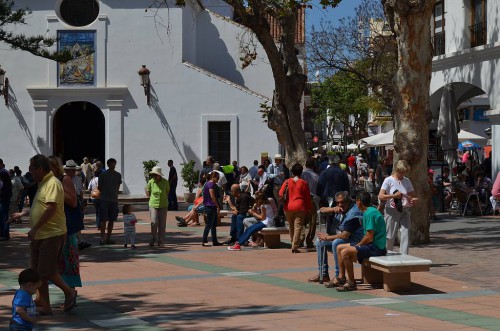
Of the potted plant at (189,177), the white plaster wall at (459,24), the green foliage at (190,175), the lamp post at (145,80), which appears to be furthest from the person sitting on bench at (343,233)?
the lamp post at (145,80)

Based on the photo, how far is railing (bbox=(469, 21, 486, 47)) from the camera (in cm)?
2727

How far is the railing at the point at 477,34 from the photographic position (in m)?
27.3

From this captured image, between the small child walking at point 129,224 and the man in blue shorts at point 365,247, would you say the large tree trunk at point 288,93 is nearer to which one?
the small child walking at point 129,224

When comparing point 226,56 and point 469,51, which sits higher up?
point 226,56

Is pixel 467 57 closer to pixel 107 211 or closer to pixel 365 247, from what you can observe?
pixel 107 211

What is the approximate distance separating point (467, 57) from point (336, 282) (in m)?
16.7

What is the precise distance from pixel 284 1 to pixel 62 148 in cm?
1808

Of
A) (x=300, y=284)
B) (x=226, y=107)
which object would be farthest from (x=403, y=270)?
(x=226, y=107)

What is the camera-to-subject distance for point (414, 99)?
58.4 ft

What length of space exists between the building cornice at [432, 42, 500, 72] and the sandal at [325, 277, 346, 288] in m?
15.2

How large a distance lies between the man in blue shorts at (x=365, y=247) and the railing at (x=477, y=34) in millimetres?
16072

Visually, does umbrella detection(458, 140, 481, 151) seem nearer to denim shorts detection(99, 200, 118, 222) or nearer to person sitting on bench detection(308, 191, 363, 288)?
denim shorts detection(99, 200, 118, 222)

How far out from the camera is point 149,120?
36.1 metres

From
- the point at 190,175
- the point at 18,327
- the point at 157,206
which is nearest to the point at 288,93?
the point at 157,206
